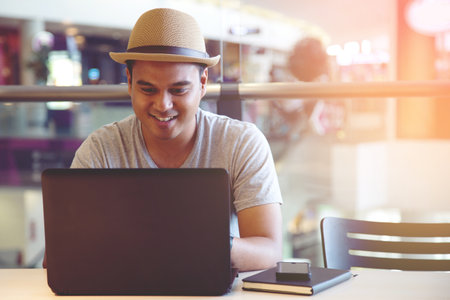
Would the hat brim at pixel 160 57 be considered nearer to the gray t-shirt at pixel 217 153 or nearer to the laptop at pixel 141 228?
the gray t-shirt at pixel 217 153

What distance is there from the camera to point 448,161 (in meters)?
3.30

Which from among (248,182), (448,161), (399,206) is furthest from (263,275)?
(399,206)

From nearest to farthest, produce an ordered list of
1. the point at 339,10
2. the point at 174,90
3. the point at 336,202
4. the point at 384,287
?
the point at 384,287
the point at 174,90
the point at 336,202
the point at 339,10

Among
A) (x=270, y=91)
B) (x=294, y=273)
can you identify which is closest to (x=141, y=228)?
(x=294, y=273)

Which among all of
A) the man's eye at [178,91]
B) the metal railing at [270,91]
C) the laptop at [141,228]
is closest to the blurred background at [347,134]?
the metal railing at [270,91]

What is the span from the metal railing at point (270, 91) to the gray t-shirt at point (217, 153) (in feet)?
1.35

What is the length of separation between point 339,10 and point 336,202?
192cm

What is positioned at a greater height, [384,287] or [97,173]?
[97,173]

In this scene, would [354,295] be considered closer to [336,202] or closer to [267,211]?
[267,211]

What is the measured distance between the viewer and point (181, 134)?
173 centimetres

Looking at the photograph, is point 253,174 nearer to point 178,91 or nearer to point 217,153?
point 217,153

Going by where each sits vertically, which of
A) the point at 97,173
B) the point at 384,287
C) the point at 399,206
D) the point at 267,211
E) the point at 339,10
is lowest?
the point at 399,206

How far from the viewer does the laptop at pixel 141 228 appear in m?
1.09

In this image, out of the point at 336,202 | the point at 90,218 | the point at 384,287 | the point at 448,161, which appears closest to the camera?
the point at 90,218
